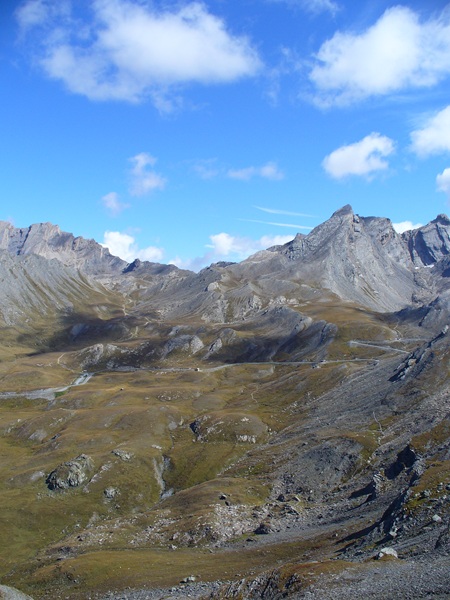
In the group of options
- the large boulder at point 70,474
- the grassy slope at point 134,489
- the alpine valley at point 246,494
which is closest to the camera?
the alpine valley at point 246,494

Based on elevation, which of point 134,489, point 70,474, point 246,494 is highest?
point 246,494

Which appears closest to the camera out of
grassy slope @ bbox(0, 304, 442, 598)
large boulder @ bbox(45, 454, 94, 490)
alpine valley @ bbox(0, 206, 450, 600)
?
alpine valley @ bbox(0, 206, 450, 600)

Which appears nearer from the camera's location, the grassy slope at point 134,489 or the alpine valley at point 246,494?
the alpine valley at point 246,494

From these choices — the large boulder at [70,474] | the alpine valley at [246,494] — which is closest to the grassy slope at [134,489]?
the alpine valley at [246,494]

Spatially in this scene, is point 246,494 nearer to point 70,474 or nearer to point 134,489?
point 134,489

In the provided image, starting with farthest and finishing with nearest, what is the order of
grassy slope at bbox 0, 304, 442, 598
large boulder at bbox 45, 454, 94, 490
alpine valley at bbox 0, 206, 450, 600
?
large boulder at bbox 45, 454, 94, 490 → grassy slope at bbox 0, 304, 442, 598 → alpine valley at bbox 0, 206, 450, 600

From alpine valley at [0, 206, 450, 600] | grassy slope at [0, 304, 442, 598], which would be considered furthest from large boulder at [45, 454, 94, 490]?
grassy slope at [0, 304, 442, 598]

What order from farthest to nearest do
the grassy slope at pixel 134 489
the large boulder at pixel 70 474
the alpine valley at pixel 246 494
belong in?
the large boulder at pixel 70 474
the grassy slope at pixel 134 489
the alpine valley at pixel 246 494

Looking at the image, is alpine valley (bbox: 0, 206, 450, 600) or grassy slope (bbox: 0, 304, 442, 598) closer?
alpine valley (bbox: 0, 206, 450, 600)

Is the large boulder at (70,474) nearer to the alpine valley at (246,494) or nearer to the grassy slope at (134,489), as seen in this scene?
the alpine valley at (246,494)

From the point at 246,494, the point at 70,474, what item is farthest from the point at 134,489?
the point at 246,494

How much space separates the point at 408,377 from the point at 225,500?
72289 mm

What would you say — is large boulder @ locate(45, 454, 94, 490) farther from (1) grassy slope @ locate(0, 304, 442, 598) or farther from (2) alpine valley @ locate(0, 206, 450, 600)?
(1) grassy slope @ locate(0, 304, 442, 598)

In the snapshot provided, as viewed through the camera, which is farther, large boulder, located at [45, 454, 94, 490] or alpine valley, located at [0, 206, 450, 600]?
large boulder, located at [45, 454, 94, 490]
